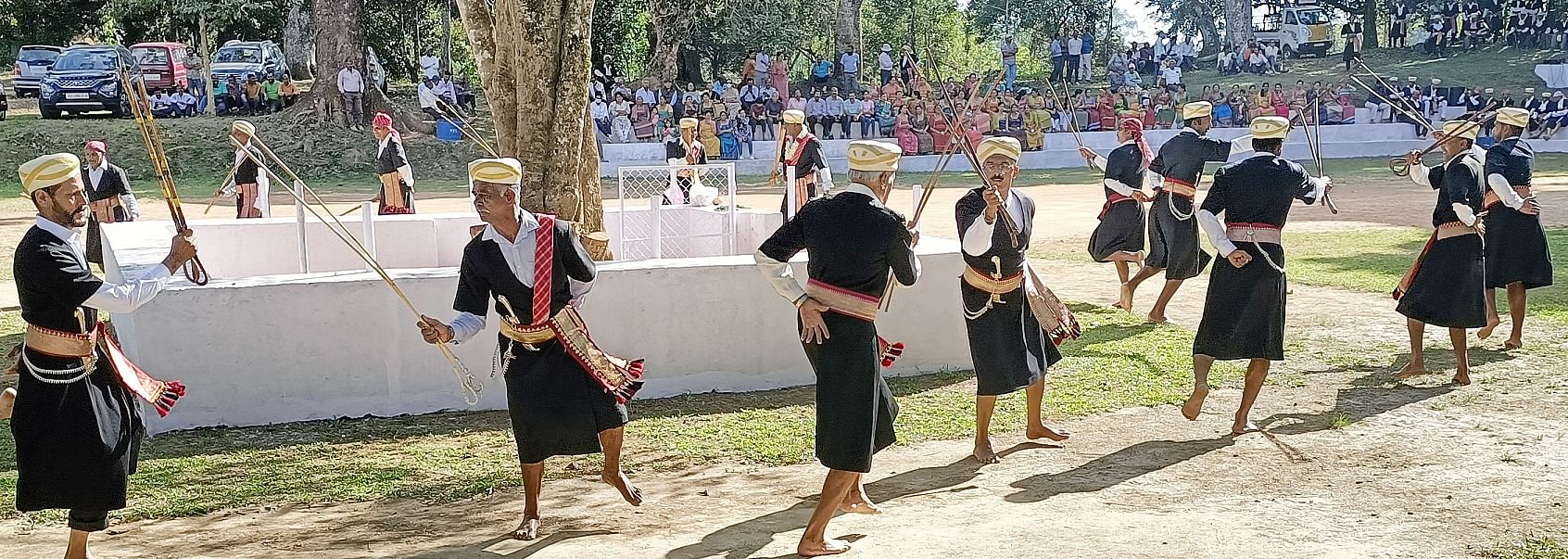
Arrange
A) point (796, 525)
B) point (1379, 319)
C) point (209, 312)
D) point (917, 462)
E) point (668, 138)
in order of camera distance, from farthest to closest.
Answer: point (668, 138) → point (1379, 319) → point (209, 312) → point (917, 462) → point (796, 525)

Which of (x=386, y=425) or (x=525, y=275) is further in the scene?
(x=386, y=425)

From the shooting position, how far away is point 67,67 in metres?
28.9

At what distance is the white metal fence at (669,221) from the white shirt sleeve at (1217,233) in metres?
5.31

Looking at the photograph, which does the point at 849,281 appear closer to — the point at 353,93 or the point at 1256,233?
the point at 1256,233

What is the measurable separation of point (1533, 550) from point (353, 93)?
83.3 feet

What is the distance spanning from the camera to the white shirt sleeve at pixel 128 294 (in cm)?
477

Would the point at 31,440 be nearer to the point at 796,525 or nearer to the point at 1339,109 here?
the point at 796,525

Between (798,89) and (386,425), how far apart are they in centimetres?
2642

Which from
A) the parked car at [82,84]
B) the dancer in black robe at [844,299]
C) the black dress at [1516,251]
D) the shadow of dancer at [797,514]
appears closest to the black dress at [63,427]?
the shadow of dancer at [797,514]

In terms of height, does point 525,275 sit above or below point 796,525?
above

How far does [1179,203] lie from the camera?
10117mm

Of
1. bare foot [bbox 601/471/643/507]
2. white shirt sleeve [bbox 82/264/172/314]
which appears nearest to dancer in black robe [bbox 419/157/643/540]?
bare foot [bbox 601/471/643/507]

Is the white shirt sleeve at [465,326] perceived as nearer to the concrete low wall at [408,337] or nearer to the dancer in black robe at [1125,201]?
the concrete low wall at [408,337]

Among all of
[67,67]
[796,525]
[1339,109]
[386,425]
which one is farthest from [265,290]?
[1339,109]
